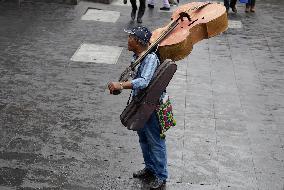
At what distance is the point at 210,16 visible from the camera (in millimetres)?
5680

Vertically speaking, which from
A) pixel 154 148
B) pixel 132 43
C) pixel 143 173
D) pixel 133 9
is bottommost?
pixel 133 9

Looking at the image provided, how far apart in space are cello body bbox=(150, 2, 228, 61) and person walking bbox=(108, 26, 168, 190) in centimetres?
19

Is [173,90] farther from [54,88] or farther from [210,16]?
[210,16]

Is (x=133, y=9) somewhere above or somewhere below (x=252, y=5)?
above

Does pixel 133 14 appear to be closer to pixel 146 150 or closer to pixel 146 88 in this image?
pixel 146 150

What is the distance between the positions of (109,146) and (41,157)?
94 cm

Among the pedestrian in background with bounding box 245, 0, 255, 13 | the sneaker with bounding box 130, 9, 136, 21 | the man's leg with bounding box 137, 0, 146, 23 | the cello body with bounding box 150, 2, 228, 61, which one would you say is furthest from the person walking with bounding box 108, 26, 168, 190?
the pedestrian in background with bounding box 245, 0, 255, 13

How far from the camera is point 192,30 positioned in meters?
5.54

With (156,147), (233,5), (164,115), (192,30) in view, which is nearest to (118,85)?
(164,115)

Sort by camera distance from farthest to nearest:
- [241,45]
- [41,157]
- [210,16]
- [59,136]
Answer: [241,45]
[59,136]
[41,157]
[210,16]

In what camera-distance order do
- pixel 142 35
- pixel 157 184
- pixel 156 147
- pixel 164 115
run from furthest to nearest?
pixel 157 184 < pixel 156 147 < pixel 164 115 < pixel 142 35

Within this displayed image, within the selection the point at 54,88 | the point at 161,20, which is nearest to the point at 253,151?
the point at 54,88

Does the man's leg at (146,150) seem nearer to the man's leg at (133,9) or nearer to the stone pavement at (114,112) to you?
the stone pavement at (114,112)

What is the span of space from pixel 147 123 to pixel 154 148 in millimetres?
338
